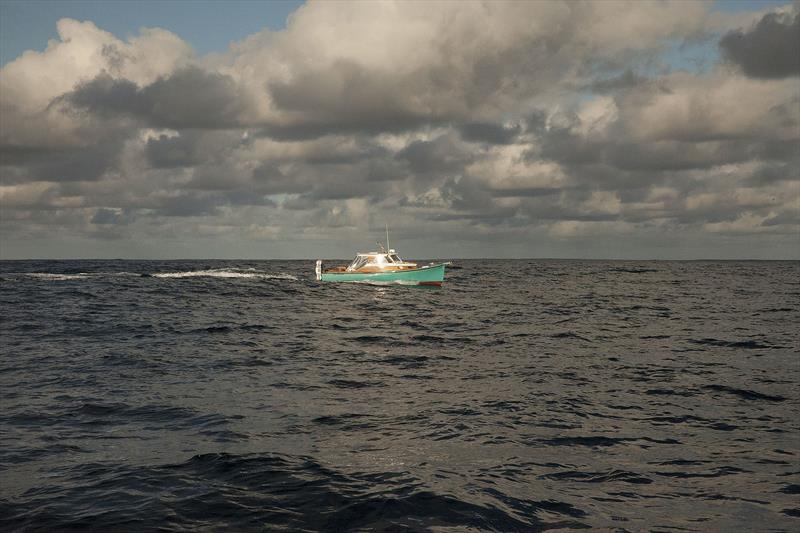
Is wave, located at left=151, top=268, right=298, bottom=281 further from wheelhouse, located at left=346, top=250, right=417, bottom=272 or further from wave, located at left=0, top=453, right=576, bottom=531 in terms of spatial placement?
wave, located at left=0, top=453, right=576, bottom=531

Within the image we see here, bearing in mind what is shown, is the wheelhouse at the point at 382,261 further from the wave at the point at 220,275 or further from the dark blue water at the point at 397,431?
the dark blue water at the point at 397,431

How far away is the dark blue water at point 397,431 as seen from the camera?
759cm

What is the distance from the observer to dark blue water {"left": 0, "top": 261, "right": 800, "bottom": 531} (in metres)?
7.59

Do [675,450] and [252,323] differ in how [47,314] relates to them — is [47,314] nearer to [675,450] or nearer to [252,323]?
[252,323]

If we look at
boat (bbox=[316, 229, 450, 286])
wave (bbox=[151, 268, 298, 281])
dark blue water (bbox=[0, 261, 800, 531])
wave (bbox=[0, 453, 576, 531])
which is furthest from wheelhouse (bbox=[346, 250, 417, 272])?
wave (bbox=[0, 453, 576, 531])

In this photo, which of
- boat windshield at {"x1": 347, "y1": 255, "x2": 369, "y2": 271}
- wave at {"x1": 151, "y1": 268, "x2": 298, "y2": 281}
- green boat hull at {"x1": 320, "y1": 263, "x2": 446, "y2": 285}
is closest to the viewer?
green boat hull at {"x1": 320, "y1": 263, "x2": 446, "y2": 285}

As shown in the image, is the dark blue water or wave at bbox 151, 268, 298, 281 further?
wave at bbox 151, 268, 298, 281

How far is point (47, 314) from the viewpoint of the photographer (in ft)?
107

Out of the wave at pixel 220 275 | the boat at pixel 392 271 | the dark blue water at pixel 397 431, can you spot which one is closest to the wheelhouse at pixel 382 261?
the boat at pixel 392 271

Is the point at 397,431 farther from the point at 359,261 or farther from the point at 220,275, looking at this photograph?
the point at 220,275

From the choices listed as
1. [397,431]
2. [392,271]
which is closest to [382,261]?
[392,271]

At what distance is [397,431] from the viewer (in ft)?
37.4

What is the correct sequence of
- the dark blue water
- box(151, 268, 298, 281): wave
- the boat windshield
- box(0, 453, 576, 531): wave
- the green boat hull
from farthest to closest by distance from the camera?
box(151, 268, 298, 281): wave
the boat windshield
the green boat hull
the dark blue water
box(0, 453, 576, 531): wave

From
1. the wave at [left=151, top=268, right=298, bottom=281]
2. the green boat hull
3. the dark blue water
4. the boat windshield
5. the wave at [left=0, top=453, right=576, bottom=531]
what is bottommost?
the dark blue water
